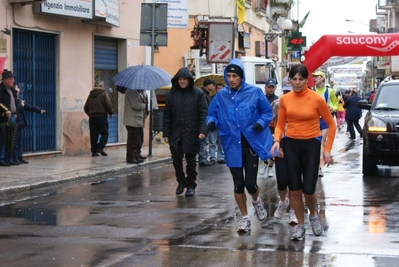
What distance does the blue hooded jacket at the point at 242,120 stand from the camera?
922cm

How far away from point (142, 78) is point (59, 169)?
8.78ft

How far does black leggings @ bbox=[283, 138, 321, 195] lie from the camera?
8.66 meters

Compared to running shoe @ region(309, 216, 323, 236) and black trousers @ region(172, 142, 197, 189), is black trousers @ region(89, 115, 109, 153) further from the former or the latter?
running shoe @ region(309, 216, 323, 236)

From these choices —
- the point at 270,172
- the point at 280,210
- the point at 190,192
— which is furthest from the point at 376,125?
the point at 280,210

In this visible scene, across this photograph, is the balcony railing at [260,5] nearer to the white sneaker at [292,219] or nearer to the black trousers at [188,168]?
the black trousers at [188,168]

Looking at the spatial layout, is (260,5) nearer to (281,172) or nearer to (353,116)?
(353,116)

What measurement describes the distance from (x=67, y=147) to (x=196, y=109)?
343 inches

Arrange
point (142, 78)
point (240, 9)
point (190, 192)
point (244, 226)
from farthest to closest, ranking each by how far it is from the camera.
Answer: point (240, 9), point (142, 78), point (190, 192), point (244, 226)

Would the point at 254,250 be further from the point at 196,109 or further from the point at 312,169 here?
the point at 196,109

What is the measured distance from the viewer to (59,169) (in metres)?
16.6

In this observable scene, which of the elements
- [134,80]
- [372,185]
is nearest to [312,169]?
[372,185]

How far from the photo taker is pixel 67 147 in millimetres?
20594

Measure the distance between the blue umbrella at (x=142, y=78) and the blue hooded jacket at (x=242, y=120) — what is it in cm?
844

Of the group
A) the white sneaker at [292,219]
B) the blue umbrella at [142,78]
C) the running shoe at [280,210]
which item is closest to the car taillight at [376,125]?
the blue umbrella at [142,78]
